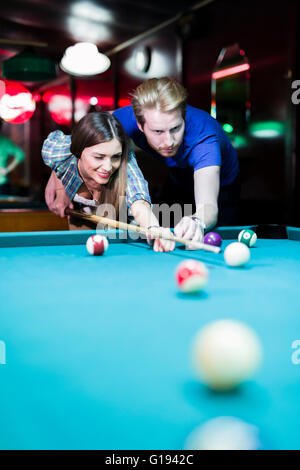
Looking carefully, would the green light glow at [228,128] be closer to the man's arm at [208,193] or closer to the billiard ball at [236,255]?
the man's arm at [208,193]

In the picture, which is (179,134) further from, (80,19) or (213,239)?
(80,19)

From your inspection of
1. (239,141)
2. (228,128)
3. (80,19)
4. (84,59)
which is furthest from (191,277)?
(80,19)

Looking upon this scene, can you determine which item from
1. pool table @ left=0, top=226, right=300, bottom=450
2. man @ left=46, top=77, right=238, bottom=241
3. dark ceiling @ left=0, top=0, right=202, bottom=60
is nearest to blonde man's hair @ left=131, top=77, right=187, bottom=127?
man @ left=46, top=77, right=238, bottom=241

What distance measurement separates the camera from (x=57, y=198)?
3.14 metres

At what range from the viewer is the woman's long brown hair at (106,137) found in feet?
8.65

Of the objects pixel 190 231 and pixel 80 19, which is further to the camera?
pixel 80 19

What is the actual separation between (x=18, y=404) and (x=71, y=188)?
2554 mm

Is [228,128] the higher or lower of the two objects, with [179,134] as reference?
higher

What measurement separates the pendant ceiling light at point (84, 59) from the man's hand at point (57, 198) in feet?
4.20

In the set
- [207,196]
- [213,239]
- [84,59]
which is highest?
[84,59]

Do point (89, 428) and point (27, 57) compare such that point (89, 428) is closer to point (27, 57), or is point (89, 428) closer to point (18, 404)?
point (18, 404)

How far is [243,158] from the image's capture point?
427 cm

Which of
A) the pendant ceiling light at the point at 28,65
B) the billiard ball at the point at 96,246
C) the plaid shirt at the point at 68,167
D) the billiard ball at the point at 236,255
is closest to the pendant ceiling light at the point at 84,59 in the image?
the pendant ceiling light at the point at 28,65

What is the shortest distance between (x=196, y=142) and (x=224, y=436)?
2243 mm
